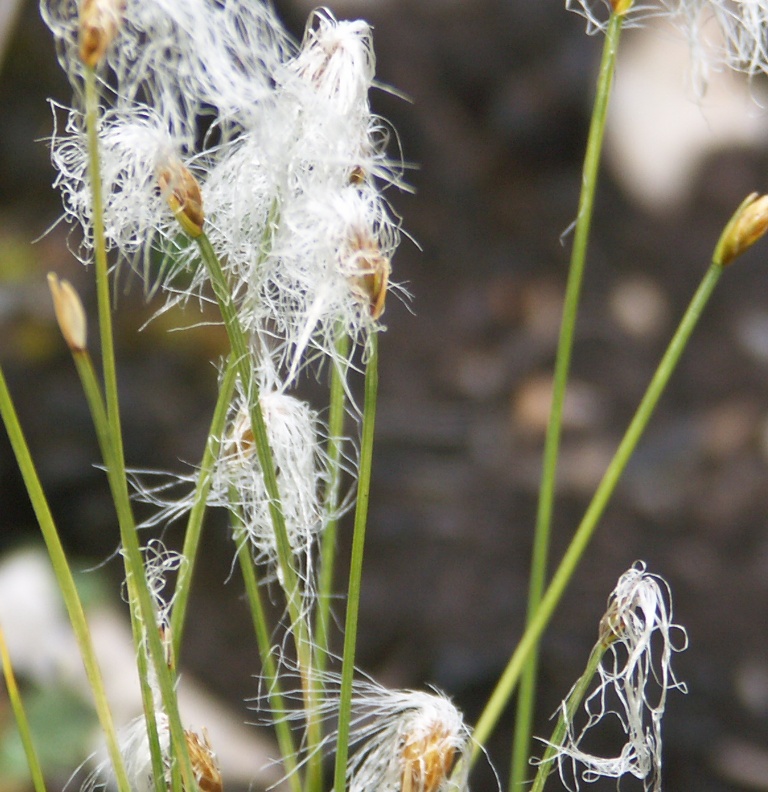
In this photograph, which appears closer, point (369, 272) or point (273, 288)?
point (369, 272)

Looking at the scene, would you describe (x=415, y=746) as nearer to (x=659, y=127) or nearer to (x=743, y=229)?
(x=743, y=229)

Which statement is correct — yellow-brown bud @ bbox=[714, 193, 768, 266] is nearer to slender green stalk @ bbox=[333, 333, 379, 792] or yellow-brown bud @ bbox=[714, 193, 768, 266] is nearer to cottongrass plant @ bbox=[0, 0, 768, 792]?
cottongrass plant @ bbox=[0, 0, 768, 792]

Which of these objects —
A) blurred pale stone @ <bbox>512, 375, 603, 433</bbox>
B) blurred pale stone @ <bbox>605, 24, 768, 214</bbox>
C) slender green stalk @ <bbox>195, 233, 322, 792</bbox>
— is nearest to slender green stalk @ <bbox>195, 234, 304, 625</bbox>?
slender green stalk @ <bbox>195, 233, 322, 792</bbox>

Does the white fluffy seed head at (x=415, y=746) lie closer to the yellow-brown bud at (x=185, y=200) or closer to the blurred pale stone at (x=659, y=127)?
the yellow-brown bud at (x=185, y=200)

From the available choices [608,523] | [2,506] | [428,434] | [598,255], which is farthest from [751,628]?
[2,506]

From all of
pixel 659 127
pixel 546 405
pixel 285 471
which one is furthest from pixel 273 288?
pixel 659 127

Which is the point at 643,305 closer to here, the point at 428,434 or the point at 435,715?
the point at 428,434
